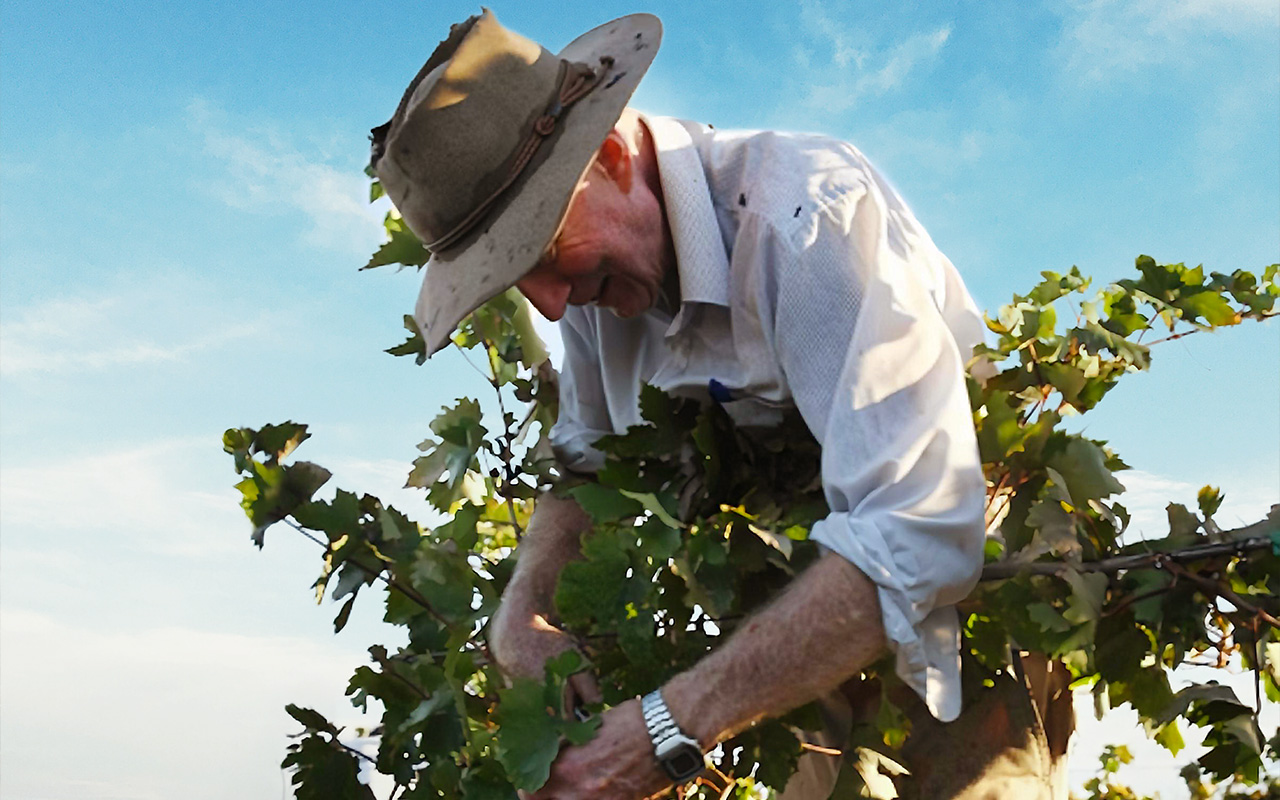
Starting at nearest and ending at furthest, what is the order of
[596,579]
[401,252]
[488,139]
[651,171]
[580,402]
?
[596,579]
[488,139]
[651,171]
[401,252]
[580,402]

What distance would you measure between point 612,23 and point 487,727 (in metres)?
1.65

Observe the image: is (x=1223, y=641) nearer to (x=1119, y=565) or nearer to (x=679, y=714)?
(x=1119, y=565)

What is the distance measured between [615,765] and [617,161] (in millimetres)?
1234

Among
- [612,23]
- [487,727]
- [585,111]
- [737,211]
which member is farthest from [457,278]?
[487,727]

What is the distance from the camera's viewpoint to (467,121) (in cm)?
246

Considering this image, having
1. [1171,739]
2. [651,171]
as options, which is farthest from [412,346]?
[1171,739]

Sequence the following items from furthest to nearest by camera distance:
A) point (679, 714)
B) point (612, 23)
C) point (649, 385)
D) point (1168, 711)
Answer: point (612, 23) → point (649, 385) → point (1168, 711) → point (679, 714)

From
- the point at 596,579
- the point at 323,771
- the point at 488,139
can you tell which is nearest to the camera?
the point at 596,579

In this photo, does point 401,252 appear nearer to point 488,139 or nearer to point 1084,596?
point 488,139

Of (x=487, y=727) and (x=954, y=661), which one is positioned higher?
(x=487, y=727)

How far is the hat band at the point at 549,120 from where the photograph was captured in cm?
247

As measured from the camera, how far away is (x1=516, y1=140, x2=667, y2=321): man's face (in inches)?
95.9

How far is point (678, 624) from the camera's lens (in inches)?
92.0

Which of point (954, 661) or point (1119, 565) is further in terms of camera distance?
point (1119, 565)
